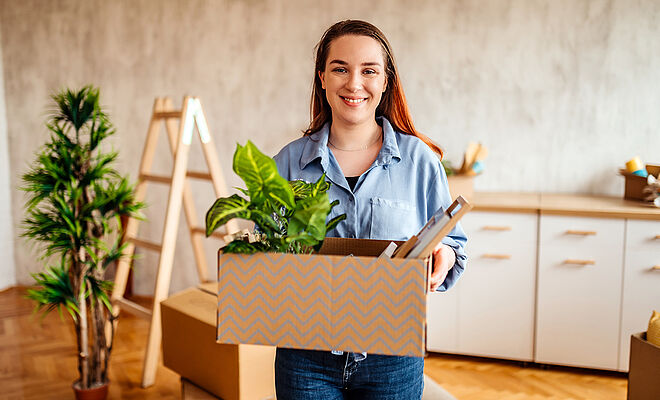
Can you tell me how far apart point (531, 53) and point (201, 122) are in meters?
2.14

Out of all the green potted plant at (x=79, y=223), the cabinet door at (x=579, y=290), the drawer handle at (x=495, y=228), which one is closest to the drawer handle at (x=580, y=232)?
the cabinet door at (x=579, y=290)

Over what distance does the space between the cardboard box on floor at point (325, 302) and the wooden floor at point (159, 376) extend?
2138mm

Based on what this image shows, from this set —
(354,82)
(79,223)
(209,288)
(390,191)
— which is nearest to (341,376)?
(390,191)

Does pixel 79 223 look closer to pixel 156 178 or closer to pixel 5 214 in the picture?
pixel 156 178

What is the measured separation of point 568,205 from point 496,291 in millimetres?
646

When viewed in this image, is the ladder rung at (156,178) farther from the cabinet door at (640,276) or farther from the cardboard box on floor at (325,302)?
the cabinet door at (640,276)

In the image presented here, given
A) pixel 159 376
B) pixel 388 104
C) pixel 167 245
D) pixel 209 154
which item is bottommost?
pixel 159 376

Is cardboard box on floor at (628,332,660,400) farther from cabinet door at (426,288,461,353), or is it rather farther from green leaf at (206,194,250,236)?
green leaf at (206,194,250,236)

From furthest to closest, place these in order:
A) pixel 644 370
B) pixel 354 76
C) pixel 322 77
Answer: pixel 644 370
pixel 322 77
pixel 354 76

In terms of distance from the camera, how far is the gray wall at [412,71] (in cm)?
361

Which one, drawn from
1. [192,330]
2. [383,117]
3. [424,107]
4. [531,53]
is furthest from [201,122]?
[531,53]

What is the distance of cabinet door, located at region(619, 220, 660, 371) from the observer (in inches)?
122

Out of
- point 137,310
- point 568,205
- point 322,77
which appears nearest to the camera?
point 322,77

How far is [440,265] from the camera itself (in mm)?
1348
